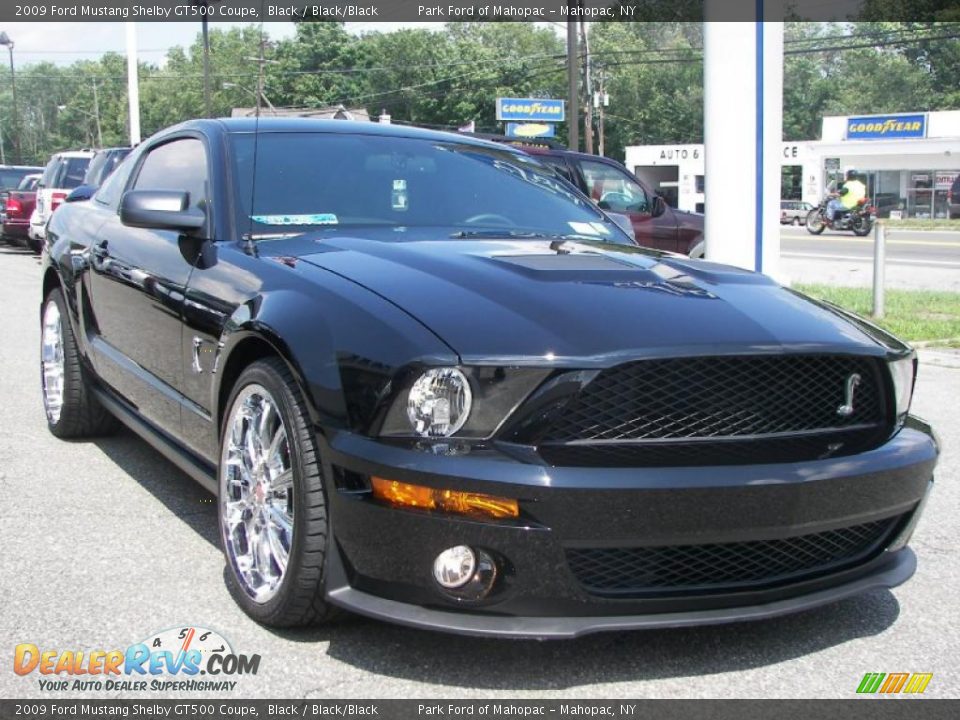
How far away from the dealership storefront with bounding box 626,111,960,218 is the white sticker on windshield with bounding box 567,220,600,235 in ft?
141

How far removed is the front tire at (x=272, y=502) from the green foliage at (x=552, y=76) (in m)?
72.2

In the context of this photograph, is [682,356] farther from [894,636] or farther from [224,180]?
[224,180]

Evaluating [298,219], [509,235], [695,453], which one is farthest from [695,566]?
[298,219]

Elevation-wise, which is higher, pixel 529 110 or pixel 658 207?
pixel 529 110

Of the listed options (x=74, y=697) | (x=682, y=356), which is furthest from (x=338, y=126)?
(x=74, y=697)

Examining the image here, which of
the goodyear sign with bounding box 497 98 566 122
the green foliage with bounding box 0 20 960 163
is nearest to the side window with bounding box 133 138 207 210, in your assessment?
the goodyear sign with bounding box 497 98 566 122

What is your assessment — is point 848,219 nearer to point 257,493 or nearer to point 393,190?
point 393,190

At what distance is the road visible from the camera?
16172 mm

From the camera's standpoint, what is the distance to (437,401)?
8.75 ft

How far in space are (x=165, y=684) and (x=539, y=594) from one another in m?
1.03

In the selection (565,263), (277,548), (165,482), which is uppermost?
(565,263)

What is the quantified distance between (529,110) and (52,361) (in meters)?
48.8

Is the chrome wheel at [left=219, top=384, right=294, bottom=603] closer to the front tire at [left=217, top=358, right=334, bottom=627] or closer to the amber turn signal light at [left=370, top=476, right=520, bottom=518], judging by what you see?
the front tire at [left=217, top=358, right=334, bottom=627]

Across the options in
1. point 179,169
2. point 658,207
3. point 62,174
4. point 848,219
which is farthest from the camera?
point 848,219
